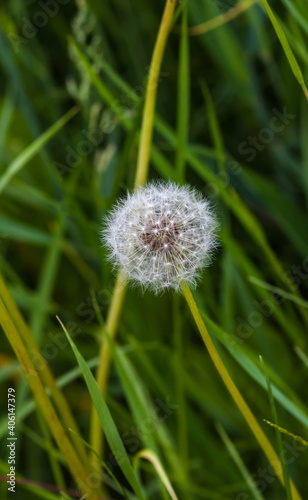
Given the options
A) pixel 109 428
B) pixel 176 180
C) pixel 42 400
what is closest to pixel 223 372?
pixel 109 428

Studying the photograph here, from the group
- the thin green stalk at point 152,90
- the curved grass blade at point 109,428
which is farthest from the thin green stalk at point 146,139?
the curved grass blade at point 109,428

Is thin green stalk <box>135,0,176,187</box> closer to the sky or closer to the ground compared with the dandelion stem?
closer to the sky

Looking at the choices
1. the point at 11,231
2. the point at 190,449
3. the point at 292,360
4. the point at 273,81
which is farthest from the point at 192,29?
the point at 190,449

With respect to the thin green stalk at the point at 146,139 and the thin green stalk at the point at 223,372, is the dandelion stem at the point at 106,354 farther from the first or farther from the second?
the thin green stalk at the point at 223,372

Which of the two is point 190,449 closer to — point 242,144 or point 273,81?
point 242,144

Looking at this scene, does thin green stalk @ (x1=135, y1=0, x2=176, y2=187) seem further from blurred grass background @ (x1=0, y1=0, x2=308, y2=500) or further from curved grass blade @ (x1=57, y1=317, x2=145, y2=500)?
curved grass blade @ (x1=57, y1=317, x2=145, y2=500)

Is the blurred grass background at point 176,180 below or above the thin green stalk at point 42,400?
above

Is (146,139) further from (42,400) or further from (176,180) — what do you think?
(42,400)

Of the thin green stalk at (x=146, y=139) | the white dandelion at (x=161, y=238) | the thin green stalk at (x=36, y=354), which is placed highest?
the thin green stalk at (x=146, y=139)

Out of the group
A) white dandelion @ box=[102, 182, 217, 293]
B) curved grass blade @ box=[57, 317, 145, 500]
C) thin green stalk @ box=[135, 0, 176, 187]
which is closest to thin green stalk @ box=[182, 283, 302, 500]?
white dandelion @ box=[102, 182, 217, 293]
